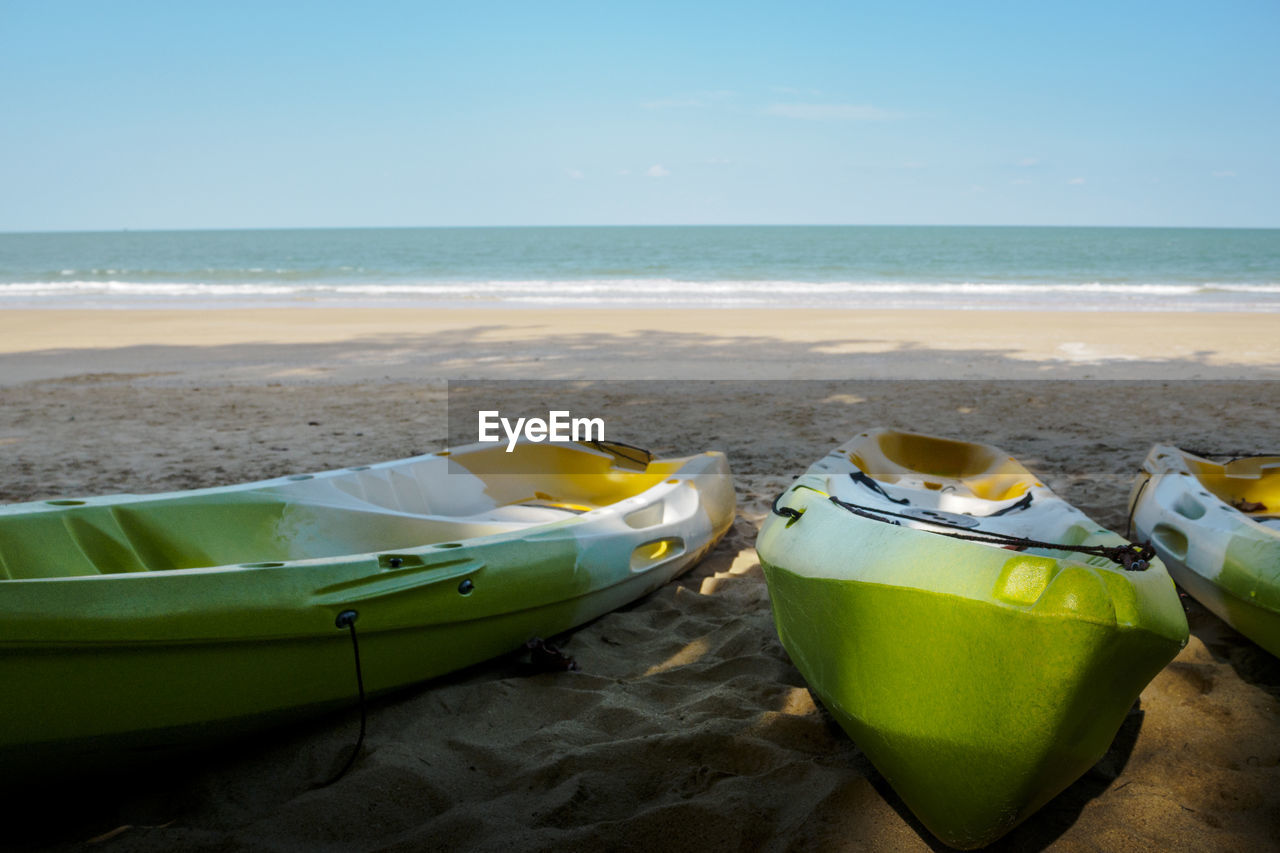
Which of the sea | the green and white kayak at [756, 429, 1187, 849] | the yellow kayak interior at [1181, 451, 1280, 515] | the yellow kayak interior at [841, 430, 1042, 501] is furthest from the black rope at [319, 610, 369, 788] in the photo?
the sea

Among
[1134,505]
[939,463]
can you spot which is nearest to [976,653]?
[1134,505]

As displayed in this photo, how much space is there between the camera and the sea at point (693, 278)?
64.4 feet

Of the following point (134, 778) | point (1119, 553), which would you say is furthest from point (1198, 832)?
point (134, 778)

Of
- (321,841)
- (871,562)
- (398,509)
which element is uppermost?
(871,562)

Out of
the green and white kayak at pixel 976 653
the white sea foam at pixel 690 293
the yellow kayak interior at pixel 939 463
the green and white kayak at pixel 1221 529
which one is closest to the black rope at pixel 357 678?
the green and white kayak at pixel 976 653

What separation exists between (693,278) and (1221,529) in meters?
24.7

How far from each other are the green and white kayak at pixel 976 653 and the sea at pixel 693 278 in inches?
607

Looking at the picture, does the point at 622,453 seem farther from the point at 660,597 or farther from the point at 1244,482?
the point at 1244,482

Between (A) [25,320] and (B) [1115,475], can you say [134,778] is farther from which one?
(A) [25,320]

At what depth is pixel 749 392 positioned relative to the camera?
8.01 m

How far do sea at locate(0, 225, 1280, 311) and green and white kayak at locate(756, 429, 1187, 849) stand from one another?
15405 mm

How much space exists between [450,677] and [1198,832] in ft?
7.03

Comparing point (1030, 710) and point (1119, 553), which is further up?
point (1119, 553)

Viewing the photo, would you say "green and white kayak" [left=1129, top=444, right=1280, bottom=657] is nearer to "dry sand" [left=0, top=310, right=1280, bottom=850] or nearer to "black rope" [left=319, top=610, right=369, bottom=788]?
"dry sand" [left=0, top=310, right=1280, bottom=850]
